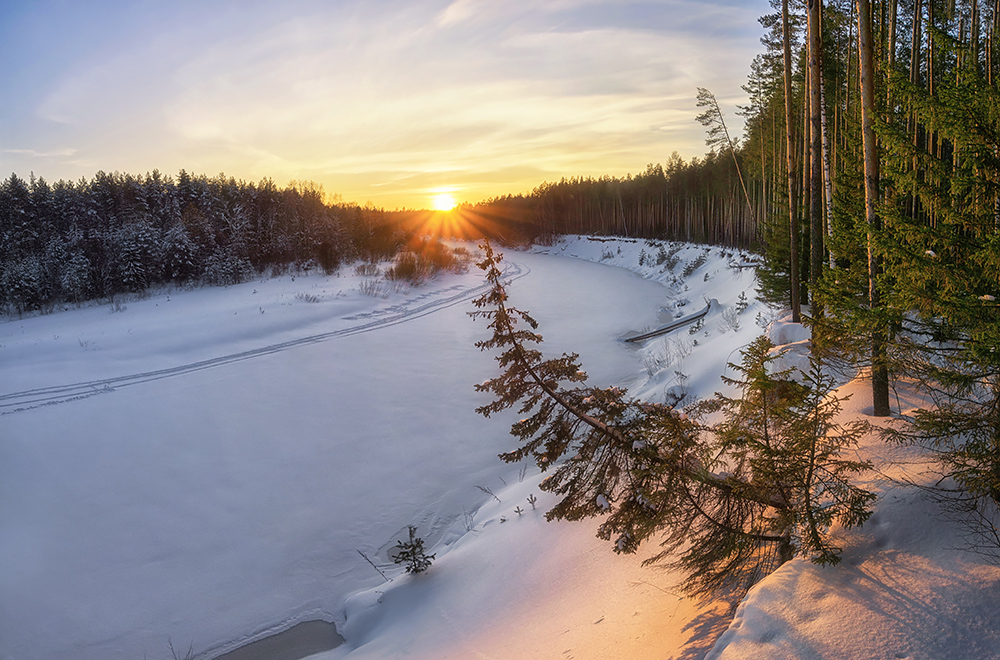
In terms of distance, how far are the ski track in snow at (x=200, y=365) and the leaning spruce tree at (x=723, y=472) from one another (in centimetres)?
1075

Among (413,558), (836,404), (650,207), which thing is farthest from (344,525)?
(650,207)

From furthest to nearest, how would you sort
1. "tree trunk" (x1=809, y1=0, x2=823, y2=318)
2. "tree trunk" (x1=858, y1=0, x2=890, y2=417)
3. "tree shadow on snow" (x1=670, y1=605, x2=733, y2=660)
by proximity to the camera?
"tree trunk" (x1=809, y1=0, x2=823, y2=318) → "tree trunk" (x1=858, y1=0, x2=890, y2=417) → "tree shadow on snow" (x1=670, y1=605, x2=733, y2=660)

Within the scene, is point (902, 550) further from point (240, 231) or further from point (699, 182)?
point (699, 182)

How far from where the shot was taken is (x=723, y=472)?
4457 millimetres

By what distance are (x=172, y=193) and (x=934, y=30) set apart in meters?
35.3

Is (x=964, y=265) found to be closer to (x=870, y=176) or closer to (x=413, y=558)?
(x=870, y=176)

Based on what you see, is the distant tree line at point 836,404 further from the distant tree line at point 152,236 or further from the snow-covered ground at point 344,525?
the distant tree line at point 152,236

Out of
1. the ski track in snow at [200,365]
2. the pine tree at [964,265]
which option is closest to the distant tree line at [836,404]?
the pine tree at [964,265]

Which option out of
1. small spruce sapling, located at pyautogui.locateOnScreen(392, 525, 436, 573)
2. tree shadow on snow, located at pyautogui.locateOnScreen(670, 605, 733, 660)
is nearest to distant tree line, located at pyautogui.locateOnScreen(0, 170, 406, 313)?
small spruce sapling, located at pyautogui.locateOnScreen(392, 525, 436, 573)

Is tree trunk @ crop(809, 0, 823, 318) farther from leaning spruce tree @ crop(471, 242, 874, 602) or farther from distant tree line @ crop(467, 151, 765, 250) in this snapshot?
distant tree line @ crop(467, 151, 765, 250)

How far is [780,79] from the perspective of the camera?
19594 mm

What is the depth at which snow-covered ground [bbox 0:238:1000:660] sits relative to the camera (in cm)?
336

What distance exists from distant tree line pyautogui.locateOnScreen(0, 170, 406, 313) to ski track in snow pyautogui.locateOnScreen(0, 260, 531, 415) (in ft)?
33.3

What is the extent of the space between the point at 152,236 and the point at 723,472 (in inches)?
1111
